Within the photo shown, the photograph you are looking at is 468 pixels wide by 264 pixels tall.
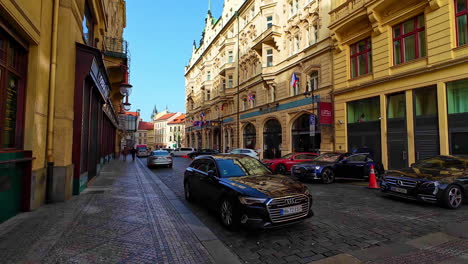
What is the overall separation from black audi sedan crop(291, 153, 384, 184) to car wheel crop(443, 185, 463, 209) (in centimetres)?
458

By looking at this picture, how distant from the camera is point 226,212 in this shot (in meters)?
4.99

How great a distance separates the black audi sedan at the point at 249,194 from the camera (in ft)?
14.1

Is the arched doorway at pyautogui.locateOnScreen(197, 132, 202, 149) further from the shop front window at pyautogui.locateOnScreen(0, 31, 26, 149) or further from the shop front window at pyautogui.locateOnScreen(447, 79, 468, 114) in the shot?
the shop front window at pyautogui.locateOnScreen(0, 31, 26, 149)

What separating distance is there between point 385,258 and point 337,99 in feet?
52.0

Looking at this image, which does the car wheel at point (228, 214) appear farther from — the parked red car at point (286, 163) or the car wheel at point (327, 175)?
the parked red car at point (286, 163)

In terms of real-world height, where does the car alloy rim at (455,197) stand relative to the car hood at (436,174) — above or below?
below

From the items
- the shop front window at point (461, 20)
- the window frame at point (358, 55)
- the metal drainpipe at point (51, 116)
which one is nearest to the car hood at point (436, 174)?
the shop front window at point (461, 20)

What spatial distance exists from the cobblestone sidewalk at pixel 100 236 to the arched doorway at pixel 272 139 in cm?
1928

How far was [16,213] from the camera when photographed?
218 inches

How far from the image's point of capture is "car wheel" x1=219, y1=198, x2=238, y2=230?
15.2ft

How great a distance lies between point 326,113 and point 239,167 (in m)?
14.0

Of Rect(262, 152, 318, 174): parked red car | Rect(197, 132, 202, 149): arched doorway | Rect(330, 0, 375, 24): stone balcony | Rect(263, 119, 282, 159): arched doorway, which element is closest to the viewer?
Rect(262, 152, 318, 174): parked red car

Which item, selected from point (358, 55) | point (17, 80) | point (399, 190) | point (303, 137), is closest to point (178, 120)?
point (303, 137)

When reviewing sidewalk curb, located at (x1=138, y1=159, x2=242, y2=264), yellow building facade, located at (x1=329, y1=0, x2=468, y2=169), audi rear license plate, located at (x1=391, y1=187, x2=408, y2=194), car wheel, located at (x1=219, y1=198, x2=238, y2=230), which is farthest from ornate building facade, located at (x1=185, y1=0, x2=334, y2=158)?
car wheel, located at (x1=219, y1=198, x2=238, y2=230)
